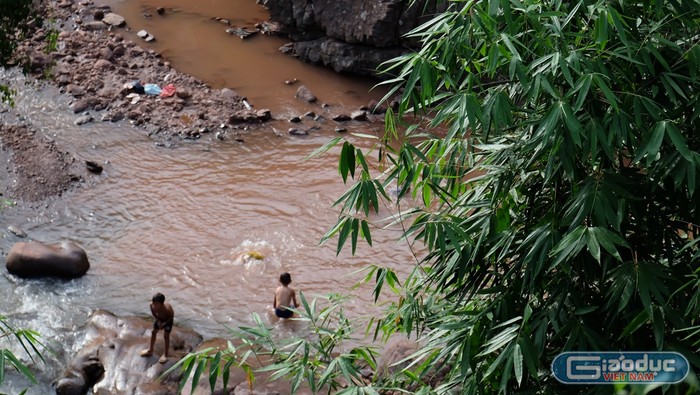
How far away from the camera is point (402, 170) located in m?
4.57

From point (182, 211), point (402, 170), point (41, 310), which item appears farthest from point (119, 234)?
point (402, 170)

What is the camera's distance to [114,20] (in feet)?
48.8

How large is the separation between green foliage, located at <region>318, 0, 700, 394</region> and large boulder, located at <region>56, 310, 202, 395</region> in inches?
158

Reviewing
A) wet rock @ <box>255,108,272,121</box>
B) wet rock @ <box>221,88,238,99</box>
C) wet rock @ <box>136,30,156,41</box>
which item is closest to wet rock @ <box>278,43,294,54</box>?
wet rock @ <box>221,88,238,99</box>

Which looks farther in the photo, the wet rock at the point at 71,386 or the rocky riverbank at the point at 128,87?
the rocky riverbank at the point at 128,87

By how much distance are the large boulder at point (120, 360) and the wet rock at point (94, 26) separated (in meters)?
7.23

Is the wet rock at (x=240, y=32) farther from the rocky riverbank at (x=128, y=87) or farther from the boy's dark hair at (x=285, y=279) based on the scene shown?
the boy's dark hair at (x=285, y=279)

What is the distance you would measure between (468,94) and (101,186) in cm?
792

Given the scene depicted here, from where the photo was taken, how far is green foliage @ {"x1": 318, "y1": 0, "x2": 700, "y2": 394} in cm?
395

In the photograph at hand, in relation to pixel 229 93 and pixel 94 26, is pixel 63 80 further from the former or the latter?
pixel 229 93

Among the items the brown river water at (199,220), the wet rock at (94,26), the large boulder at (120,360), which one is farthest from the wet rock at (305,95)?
the large boulder at (120,360)

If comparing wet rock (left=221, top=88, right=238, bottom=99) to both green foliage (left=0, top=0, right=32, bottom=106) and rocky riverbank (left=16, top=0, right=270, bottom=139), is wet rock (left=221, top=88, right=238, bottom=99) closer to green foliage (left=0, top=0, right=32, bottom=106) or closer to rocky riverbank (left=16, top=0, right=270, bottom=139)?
rocky riverbank (left=16, top=0, right=270, bottom=139)

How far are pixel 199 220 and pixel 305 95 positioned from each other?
3368mm

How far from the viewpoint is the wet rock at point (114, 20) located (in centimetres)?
1482
